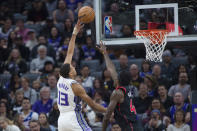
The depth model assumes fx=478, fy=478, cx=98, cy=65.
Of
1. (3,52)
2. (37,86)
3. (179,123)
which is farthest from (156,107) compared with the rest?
(3,52)

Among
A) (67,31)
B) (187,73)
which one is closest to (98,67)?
(67,31)

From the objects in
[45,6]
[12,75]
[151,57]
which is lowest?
[12,75]

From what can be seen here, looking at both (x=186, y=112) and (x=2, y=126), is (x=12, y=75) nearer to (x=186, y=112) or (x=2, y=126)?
(x=2, y=126)

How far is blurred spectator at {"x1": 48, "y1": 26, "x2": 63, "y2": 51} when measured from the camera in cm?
1269

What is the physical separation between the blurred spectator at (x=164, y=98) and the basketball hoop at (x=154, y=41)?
208cm

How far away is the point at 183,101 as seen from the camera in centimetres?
996

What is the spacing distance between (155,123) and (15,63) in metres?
4.44

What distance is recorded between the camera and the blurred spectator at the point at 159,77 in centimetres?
1062

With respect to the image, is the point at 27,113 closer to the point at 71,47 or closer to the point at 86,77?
the point at 86,77

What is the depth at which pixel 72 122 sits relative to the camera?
661 centimetres

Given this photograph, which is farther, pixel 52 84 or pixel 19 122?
pixel 52 84

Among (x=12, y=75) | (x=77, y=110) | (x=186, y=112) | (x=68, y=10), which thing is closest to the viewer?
(x=77, y=110)

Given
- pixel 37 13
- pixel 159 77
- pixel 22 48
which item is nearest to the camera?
pixel 159 77

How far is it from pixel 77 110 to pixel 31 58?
6.13 metres
